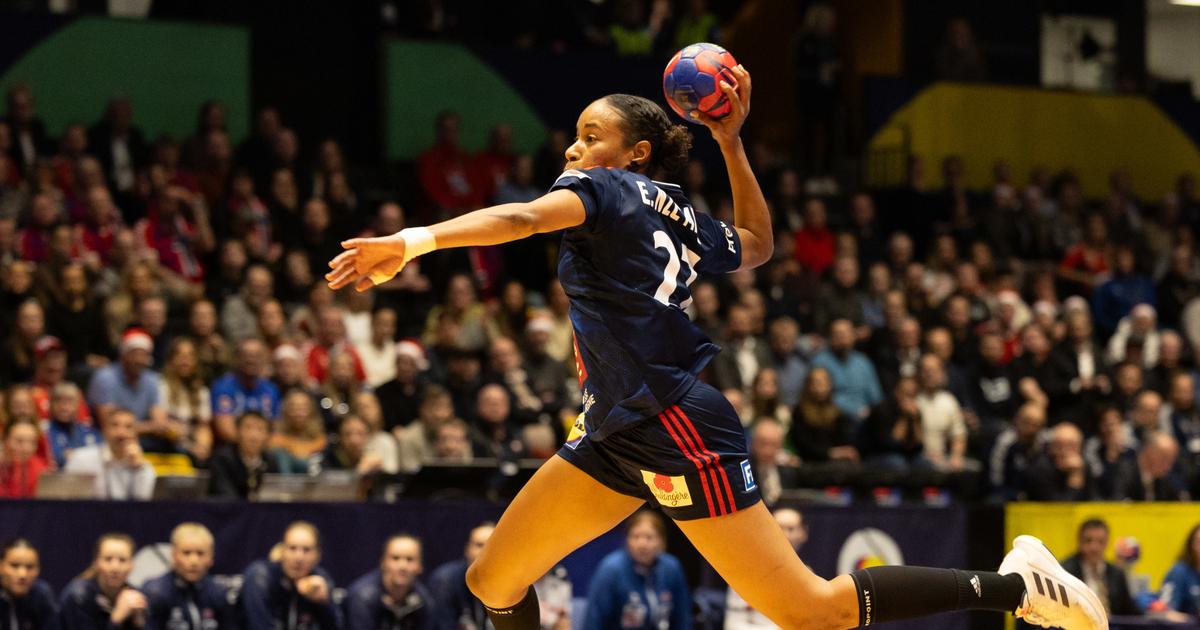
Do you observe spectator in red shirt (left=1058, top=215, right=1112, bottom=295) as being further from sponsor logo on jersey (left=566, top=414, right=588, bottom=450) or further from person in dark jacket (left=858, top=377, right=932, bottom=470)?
sponsor logo on jersey (left=566, top=414, right=588, bottom=450)

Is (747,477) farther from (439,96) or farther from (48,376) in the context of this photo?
(439,96)

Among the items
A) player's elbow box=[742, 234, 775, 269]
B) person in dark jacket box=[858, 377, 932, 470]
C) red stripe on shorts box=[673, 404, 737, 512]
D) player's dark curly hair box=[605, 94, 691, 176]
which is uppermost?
player's dark curly hair box=[605, 94, 691, 176]

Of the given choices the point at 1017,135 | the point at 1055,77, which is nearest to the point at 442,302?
the point at 1017,135

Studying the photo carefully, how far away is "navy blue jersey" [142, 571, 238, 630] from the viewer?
1032cm

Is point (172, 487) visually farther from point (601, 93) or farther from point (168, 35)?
point (601, 93)

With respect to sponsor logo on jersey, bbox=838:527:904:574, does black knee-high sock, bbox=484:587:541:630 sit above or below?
above

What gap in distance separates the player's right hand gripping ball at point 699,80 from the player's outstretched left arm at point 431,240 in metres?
1.02

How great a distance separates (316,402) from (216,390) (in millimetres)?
748

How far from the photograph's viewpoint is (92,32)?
55.2 feet

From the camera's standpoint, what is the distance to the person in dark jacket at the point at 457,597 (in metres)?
10.8

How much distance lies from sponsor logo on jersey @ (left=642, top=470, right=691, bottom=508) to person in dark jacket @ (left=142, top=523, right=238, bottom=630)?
18.0 ft

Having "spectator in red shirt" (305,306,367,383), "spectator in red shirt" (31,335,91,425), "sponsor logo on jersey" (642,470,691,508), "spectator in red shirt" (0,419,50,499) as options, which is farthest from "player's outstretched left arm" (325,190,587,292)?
"spectator in red shirt" (305,306,367,383)

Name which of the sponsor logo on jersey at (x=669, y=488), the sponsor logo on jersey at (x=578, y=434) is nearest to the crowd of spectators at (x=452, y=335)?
the sponsor logo on jersey at (x=578, y=434)

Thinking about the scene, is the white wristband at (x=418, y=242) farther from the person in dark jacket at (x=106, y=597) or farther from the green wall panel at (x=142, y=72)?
the green wall panel at (x=142, y=72)
